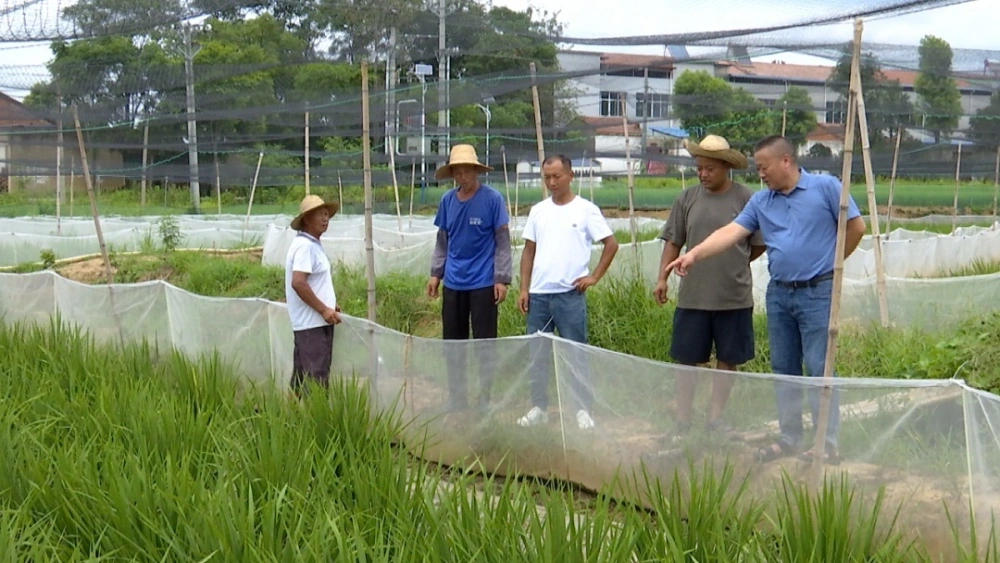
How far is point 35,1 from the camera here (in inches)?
284

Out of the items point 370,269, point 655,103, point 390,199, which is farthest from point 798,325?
point 390,199

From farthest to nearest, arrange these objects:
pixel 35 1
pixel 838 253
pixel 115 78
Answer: pixel 115 78 → pixel 35 1 → pixel 838 253

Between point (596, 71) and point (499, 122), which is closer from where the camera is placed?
point (596, 71)

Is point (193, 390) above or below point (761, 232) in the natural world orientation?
below

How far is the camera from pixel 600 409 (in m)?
4.07

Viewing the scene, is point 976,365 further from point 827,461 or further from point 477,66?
point 477,66

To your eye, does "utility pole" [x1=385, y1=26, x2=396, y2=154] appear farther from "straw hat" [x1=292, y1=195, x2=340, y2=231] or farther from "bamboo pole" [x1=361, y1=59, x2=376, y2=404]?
"straw hat" [x1=292, y1=195, x2=340, y2=231]

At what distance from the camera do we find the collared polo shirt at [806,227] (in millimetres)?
4148

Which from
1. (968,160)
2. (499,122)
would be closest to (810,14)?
(499,122)

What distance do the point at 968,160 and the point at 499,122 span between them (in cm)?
778

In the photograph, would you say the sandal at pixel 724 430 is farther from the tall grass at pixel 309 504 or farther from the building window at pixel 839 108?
the building window at pixel 839 108

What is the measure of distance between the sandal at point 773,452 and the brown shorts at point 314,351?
230 cm

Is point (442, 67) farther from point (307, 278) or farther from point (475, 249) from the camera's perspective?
point (307, 278)

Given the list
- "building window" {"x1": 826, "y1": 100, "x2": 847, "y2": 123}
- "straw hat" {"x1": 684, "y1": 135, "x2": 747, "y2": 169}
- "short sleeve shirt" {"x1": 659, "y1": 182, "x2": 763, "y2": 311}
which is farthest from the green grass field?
"straw hat" {"x1": 684, "y1": 135, "x2": 747, "y2": 169}
